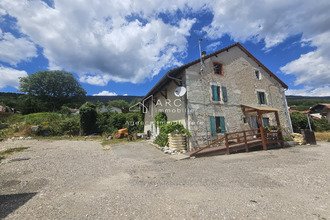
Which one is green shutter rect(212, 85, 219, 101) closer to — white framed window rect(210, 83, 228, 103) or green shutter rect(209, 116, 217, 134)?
white framed window rect(210, 83, 228, 103)

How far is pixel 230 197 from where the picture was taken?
2746 mm

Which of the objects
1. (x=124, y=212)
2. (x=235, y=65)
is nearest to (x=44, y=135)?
(x=124, y=212)

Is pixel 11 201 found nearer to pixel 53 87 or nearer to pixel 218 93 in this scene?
pixel 218 93

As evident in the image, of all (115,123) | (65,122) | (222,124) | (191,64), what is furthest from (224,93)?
(65,122)

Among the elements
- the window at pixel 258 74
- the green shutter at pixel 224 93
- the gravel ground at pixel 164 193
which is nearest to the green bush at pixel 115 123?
the green shutter at pixel 224 93

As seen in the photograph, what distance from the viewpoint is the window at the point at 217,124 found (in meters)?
8.88

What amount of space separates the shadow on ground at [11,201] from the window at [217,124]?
8518 millimetres

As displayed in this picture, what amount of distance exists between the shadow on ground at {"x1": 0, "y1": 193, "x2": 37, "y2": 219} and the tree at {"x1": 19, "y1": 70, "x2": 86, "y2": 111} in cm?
3583

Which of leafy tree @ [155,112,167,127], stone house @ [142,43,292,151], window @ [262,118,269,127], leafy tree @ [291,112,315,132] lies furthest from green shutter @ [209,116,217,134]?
leafy tree @ [291,112,315,132]

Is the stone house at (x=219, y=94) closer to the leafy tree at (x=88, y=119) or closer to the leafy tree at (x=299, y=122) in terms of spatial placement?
the leafy tree at (x=299, y=122)

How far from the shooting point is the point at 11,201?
268 cm

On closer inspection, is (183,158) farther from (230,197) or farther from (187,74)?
(187,74)

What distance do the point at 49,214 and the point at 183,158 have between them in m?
5.02

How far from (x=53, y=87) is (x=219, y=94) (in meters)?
38.1
